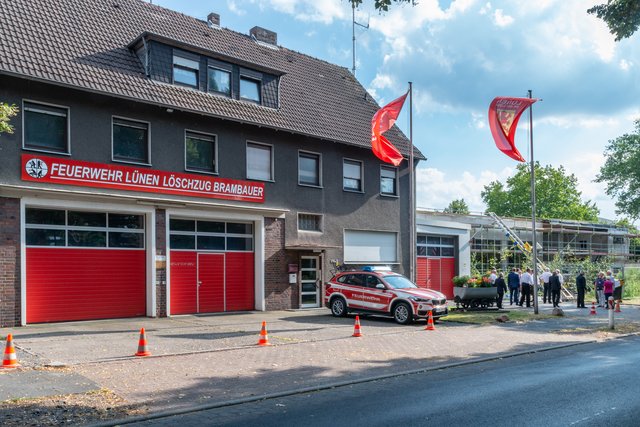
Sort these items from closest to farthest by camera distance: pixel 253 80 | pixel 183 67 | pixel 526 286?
pixel 183 67
pixel 253 80
pixel 526 286

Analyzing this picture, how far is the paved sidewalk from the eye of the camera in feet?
30.7

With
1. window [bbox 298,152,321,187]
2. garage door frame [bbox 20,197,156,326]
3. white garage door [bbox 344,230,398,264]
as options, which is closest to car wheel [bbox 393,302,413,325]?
white garage door [bbox 344,230,398,264]

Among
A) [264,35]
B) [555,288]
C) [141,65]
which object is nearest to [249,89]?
[141,65]

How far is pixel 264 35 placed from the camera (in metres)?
26.7

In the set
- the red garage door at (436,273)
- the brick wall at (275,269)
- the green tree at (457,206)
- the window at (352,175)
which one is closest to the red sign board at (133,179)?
the brick wall at (275,269)

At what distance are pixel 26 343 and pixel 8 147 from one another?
560 centimetres

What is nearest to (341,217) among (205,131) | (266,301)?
(266,301)

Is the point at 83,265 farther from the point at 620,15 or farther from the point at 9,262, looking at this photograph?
the point at 620,15

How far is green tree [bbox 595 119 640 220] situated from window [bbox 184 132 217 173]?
39.9m

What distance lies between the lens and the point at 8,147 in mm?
15938

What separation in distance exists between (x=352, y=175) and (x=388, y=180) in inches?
84.7

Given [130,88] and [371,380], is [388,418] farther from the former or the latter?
[130,88]

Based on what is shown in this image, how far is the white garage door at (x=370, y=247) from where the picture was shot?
2481 cm

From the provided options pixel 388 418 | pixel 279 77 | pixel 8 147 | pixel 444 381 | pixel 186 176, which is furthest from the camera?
pixel 279 77
